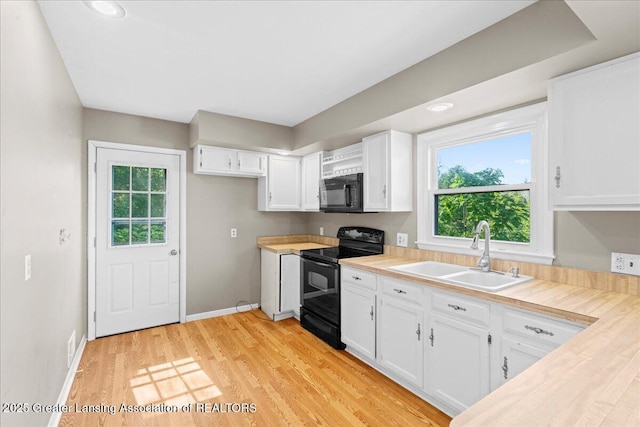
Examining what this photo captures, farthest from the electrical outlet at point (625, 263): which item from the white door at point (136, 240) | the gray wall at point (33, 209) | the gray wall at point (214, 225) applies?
the white door at point (136, 240)

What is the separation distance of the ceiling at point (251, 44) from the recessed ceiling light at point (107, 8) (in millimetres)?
34

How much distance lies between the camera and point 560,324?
1.49 metres

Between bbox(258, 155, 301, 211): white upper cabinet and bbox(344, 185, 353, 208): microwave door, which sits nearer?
bbox(344, 185, 353, 208): microwave door

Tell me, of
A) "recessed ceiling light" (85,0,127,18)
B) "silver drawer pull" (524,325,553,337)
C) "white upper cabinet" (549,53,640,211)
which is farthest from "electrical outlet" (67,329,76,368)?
"white upper cabinet" (549,53,640,211)

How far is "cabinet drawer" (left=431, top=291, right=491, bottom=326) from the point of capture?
1.80 metres

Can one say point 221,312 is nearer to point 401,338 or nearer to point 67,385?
point 67,385

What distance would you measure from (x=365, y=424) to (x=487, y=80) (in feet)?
7.26

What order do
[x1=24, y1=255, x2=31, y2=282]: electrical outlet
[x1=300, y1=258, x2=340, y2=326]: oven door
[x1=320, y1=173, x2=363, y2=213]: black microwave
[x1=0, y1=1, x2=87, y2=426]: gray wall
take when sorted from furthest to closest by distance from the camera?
[x1=320, y1=173, x2=363, y2=213]: black microwave, [x1=300, y1=258, x2=340, y2=326]: oven door, [x1=24, y1=255, x2=31, y2=282]: electrical outlet, [x1=0, y1=1, x2=87, y2=426]: gray wall

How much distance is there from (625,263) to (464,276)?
0.90 m

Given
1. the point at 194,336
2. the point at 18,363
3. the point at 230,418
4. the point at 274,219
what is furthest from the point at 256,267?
the point at 18,363

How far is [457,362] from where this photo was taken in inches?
76.2

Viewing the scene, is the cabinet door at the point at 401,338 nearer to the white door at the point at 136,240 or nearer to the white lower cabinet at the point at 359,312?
the white lower cabinet at the point at 359,312

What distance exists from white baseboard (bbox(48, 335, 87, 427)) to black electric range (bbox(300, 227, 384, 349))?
2.05 meters

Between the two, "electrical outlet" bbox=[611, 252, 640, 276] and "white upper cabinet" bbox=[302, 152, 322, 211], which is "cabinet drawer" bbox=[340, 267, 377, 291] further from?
"electrical outlet" bbox=[611, 252, 640, 276]
